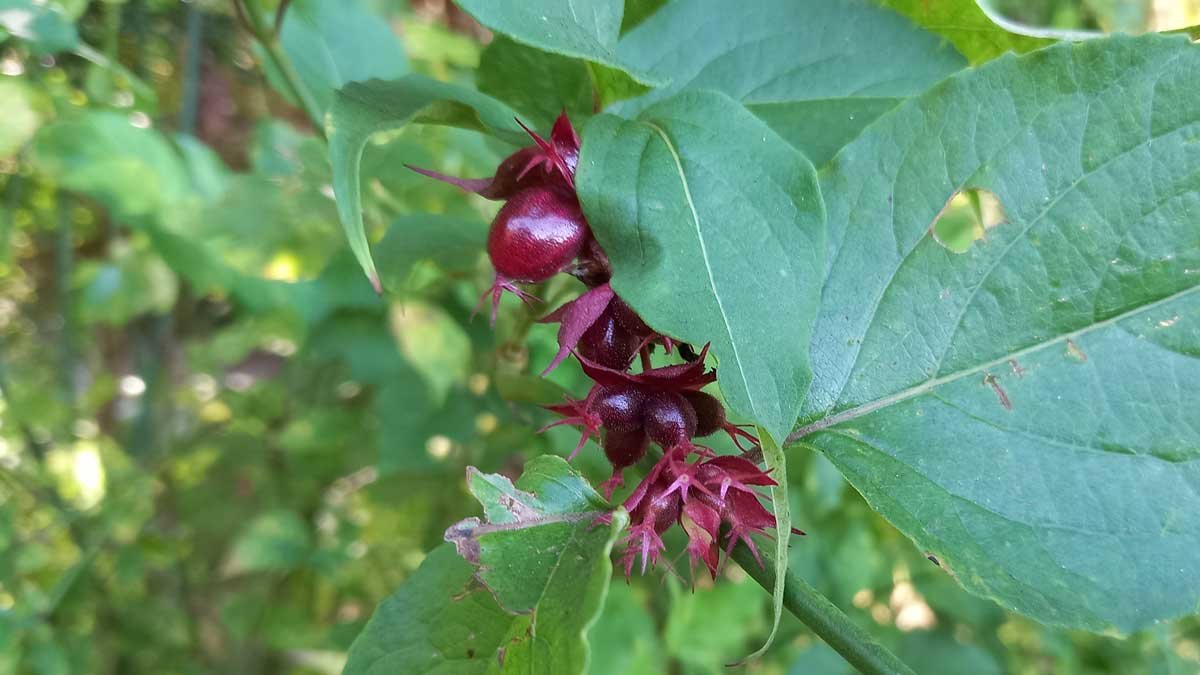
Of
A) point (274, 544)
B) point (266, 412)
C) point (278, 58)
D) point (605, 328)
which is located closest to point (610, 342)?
point (605, 328)

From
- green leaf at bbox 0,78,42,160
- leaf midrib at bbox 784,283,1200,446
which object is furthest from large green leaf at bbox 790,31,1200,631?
green leaf at bbox 0,78,42,160

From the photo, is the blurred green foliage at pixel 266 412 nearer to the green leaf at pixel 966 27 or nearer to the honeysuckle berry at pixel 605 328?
the honeysuckle berry at pixel 605 328

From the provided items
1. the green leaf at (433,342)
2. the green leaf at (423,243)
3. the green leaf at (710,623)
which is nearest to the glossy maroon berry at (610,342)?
the green leaf at (423,243)

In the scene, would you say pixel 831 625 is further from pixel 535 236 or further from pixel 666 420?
pixel 535 236

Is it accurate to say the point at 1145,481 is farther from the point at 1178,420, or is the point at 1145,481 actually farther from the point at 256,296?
the point at 256,296

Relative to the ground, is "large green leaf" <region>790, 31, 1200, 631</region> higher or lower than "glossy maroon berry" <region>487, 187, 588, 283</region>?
higher

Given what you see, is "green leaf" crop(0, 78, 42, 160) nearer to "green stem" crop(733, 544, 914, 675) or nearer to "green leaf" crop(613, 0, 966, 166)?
"green leaf" crop(613, 0, 966, 166)
